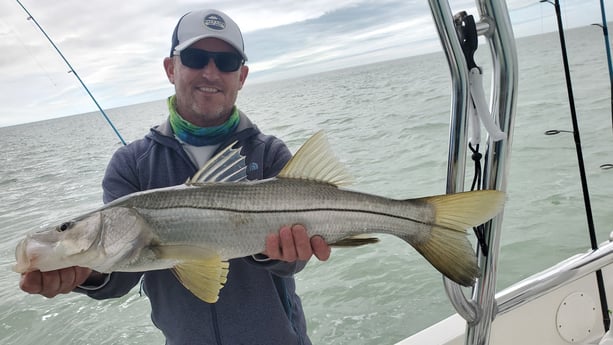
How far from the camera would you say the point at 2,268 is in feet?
22.5

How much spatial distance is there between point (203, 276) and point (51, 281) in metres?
0.42

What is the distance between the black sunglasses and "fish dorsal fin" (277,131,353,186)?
0.69 m

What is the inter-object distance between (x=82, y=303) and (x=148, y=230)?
191 inches

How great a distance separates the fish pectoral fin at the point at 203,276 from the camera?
4.23ft

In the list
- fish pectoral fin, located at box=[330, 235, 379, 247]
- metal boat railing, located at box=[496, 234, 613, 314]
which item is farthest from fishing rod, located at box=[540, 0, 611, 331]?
fish pectoral fin, located at box=[330, 235, 379, 247]

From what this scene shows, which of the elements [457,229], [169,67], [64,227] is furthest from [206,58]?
[457,229]

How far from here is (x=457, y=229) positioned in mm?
1321

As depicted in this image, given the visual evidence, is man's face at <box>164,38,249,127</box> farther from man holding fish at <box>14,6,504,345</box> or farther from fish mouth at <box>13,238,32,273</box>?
fish mouth at <box>13,238,32,273</box>

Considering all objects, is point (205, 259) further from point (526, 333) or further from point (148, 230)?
point (526, 333)

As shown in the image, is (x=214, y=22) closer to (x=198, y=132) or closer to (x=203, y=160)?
(x=198, y=132)

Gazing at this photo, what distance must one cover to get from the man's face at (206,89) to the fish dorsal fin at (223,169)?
0.51m

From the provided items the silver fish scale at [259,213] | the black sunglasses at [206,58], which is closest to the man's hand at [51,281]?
the silver fish scale at [259,213]

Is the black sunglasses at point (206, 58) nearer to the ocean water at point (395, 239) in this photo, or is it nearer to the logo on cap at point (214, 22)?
the logo on cap at point (214, 22)

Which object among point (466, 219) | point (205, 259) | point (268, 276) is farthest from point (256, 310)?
point (466, 219)
